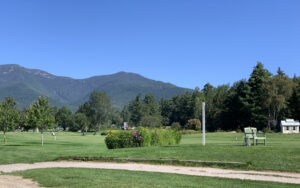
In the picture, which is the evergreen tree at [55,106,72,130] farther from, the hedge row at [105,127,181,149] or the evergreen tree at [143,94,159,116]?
the hedge row at [105,127,181,149]

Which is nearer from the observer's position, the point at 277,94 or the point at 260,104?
the point at 277,94

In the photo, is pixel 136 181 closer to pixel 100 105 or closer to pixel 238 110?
pixel 238 110

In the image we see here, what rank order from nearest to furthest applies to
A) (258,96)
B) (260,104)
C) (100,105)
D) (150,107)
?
(260,104) < (258,96) < (100,105) < (150,107)

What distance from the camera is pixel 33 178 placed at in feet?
36.6

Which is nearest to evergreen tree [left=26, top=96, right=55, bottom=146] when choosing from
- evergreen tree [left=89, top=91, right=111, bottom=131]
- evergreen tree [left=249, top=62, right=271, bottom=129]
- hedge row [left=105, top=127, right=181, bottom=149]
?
hedge row [left=105, top=127, right=181, bottom=149]

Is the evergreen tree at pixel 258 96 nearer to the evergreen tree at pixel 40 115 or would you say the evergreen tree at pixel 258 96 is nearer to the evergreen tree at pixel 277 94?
the evergreen tree at pixel 277 94

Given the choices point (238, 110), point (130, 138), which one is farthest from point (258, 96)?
point (130, 138)

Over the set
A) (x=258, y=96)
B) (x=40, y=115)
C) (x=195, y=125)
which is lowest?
(x=195, y=125)

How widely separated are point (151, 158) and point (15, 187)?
24.1ft

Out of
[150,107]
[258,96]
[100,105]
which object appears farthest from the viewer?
[150,107]

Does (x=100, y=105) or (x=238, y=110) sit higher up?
(x=100, y=105)

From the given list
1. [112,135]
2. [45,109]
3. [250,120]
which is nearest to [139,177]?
[112,135]

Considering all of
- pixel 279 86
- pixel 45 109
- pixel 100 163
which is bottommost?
pixel 100 163

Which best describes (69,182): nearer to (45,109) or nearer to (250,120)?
(45,109)
